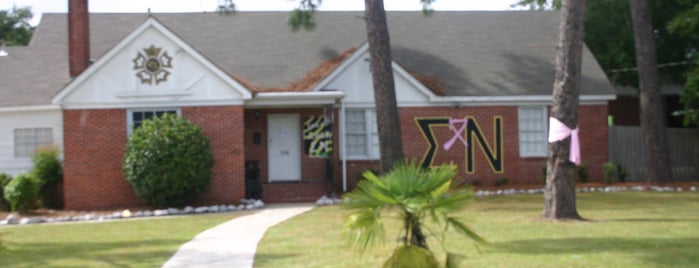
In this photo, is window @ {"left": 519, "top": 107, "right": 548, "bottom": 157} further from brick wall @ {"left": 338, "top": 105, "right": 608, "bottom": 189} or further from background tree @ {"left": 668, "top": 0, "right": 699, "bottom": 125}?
background tree @ {"left": 668, "top": 0, "right": 699, "bottom": 125}

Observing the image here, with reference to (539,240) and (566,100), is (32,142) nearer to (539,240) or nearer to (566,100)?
(566,100)

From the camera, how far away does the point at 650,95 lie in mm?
25281

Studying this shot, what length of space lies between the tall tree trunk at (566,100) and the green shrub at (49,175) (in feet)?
41.4

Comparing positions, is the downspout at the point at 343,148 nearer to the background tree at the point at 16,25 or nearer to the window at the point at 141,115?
the window at the point at 141,115

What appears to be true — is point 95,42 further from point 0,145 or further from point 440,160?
point 440,160

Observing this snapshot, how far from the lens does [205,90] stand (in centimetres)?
2155

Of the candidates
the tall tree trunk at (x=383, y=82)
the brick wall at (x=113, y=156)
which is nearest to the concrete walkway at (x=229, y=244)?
the brick wall at (x=113, y=156)

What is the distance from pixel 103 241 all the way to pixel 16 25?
118ft

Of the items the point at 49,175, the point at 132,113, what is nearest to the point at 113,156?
the point at 132,113

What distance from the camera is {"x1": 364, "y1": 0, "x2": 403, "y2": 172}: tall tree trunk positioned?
66.7 feet

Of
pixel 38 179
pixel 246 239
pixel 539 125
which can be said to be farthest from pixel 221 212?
pixel 539 125

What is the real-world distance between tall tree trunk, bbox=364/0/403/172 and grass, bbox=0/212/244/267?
3946 millimetres

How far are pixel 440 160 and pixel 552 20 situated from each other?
8.37m

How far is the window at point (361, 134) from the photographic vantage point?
24.7 m
